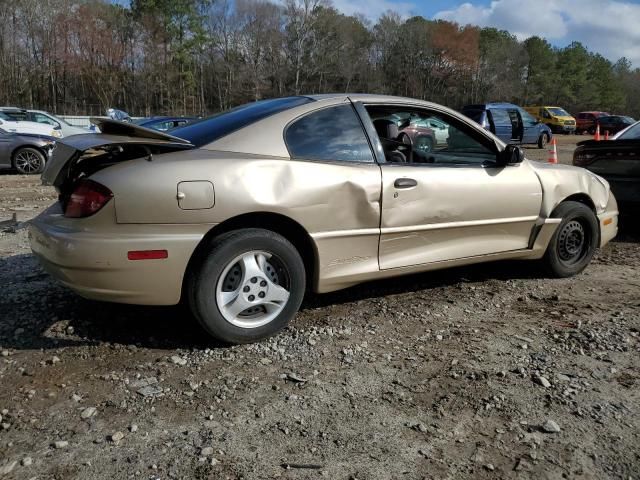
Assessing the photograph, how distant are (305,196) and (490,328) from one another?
5.01ft

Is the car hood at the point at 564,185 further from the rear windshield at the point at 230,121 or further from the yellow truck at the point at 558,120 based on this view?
the yellow truck at the point at 558,120

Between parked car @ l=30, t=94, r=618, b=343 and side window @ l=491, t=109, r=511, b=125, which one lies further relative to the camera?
side window @ l=491, t=109, r=511, b=125

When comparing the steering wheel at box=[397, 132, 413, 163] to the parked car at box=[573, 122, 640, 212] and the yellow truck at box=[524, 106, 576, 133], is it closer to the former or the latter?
the parked car at box=[573, 122, 640, 212]

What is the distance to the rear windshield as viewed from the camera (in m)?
3.32

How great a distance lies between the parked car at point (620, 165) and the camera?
6180 millimetres

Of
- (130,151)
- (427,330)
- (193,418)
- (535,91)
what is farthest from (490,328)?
(535,91)

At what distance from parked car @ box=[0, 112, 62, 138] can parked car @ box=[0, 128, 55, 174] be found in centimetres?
235

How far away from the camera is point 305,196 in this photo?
3236mm

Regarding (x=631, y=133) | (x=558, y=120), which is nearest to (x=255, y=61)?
(x=558, y=120)

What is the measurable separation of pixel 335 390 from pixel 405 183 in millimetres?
1496

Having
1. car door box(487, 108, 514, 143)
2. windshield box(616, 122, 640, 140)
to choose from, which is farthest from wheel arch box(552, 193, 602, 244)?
car door box(487, 108, 514, 143)

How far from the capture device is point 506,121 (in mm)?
19875

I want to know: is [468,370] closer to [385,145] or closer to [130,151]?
[385,145]

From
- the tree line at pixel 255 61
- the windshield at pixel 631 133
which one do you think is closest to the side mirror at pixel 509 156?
the windshield at pixel 631 133
